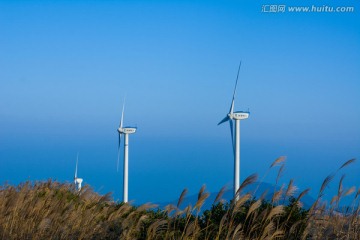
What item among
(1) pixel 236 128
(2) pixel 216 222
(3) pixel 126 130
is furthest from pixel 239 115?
(2) pixel 216 222

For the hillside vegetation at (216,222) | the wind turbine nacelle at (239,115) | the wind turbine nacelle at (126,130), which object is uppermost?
the wind turbine nacelle at (239,115)

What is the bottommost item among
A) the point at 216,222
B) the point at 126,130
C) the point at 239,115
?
the point at 216,222

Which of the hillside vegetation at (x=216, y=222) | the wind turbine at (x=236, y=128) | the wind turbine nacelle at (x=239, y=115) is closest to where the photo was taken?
the hillside vegetation at (x=216, y=222)

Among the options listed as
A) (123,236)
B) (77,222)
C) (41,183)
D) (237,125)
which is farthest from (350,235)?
(237,125)

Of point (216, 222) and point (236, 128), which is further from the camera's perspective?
point (236, 128)

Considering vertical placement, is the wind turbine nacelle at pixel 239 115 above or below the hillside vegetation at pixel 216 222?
Result: above

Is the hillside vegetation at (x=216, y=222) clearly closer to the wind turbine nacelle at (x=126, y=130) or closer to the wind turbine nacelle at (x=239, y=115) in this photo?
the wind turbine nacelle at (x=239, y=115)

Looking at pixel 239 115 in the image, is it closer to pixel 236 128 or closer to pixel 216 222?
pixel 236 128

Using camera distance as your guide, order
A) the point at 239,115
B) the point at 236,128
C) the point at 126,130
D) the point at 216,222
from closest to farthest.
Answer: the point at 216,222
the point at 236,128
the point at 239,115
the point at 126,130

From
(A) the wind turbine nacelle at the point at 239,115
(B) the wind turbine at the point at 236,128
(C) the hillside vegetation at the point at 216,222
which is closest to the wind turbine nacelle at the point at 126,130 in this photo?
(B) the wind turbine at the point at 236,128

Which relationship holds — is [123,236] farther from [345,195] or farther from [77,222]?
[345,195]

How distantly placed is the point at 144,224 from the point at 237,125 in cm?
2266

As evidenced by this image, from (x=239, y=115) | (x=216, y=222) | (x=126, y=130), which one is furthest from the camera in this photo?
(x=126, y=130)

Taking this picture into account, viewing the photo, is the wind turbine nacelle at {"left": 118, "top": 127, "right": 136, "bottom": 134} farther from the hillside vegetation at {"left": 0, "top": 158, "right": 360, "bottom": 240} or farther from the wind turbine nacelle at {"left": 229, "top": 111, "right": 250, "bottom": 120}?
the hillside vegetation at {"left": 0, "top": 158, "right": 360, "bottom": 240}
